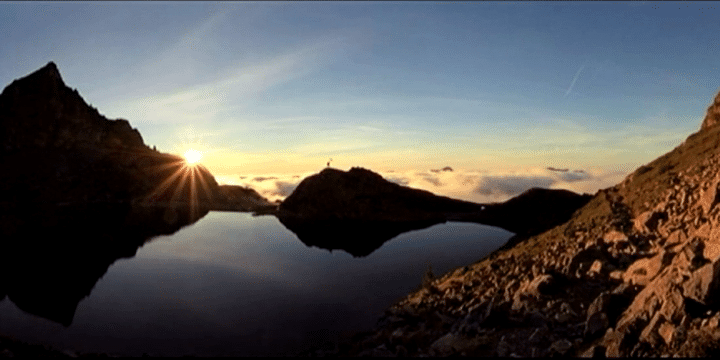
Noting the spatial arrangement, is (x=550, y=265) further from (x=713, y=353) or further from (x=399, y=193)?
(x=399, y=193)

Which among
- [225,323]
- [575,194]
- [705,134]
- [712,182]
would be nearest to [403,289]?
[225,323]

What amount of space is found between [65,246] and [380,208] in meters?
63.0

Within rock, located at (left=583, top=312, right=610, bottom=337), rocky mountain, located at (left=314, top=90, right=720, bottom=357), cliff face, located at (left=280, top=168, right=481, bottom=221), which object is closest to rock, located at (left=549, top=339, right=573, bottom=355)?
rocky mountain, located at (left=314, top=90, right=720, bottom=357)

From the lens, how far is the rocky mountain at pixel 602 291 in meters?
14.6

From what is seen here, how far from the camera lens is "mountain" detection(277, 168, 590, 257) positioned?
3428 inches

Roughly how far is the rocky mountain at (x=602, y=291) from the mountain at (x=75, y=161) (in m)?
119

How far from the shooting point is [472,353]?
18.0m

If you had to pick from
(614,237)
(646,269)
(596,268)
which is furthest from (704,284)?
(614,237)

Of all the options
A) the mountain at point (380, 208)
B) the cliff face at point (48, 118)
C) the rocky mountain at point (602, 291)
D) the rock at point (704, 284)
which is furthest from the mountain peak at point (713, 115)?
the cliff face at point (48, 118)

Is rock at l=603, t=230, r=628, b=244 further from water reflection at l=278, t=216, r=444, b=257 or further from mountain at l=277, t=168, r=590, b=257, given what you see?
mountain at l=277, t=168, r=590, b=257

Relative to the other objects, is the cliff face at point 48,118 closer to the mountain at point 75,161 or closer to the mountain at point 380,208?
the mountain at point 75,161

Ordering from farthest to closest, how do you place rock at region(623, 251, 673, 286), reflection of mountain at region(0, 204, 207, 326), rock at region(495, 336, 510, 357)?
reflection of mountain at region(0, 204, 207, 326)
rock at region(623, 251, 673, 286)
rock at region(495, 336, 510, 357)

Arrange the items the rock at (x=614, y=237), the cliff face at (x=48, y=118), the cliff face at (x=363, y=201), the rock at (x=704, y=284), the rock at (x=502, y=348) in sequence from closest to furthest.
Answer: the rock at (x=704, y=284)
the rock at (x=502, y=348)
the rock at (x=614, y=237)
the cliff face at (x=363, y=201)
the cliff face at (x=48, y=118)

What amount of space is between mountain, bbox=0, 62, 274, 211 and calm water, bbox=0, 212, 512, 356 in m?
80.7
